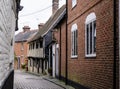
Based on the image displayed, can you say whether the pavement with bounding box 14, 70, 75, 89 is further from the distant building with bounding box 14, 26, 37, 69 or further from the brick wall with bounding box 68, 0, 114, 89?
the distant building with bounding box 14, 26, 37, 69

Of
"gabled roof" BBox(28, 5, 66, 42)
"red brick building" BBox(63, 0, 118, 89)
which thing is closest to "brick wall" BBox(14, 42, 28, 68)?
"gabled roof" BBox(28, 5, 66, 42)

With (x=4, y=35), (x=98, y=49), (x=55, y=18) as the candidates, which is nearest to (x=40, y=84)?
(x=98, y=49)

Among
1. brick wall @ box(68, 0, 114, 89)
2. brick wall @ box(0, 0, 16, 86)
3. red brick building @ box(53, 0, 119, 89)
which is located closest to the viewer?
brick wall @ box(0, 0, 16, 86)

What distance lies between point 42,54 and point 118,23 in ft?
99.8

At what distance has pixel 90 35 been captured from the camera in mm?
14945

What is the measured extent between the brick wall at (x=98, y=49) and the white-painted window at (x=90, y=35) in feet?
0.86

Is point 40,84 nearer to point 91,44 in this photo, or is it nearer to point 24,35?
point 91,44

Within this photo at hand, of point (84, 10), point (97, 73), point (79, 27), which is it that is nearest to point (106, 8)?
point (97, 73)

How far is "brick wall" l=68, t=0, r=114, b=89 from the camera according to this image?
11.9m

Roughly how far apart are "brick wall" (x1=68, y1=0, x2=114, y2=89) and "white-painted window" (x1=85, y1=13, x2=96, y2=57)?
26 cm

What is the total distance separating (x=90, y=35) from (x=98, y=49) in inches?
72.4

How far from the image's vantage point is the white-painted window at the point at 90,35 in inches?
559

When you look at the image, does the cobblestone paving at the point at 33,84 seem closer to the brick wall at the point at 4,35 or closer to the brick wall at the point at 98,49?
the brick wall at the point at 98,49

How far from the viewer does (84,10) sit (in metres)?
16.0
